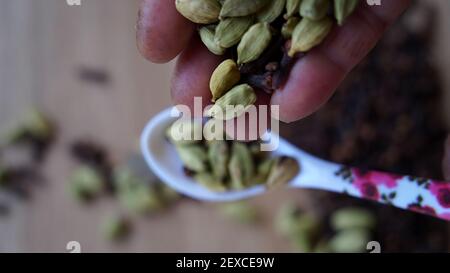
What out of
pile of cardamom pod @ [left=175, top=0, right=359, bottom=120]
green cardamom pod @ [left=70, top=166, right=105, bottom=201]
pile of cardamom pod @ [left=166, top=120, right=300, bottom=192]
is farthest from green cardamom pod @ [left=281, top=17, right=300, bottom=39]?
green cardamom pod @ [left=70, top=166, right=105, bottom=201]

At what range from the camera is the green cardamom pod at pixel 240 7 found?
0.54 m

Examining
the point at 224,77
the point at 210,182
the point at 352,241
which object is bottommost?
the point at 352,241

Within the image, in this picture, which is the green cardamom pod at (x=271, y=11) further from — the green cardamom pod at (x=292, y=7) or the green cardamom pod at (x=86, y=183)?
the green cardamom pod at (x=86, y=183)

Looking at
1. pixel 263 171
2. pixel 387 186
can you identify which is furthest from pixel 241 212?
pixel 387 186

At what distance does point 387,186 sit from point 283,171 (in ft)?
0.41

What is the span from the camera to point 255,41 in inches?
21.3

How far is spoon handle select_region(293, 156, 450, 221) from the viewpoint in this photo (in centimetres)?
60

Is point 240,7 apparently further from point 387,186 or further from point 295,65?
point 387,186

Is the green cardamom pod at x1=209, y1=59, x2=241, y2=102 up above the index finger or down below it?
below

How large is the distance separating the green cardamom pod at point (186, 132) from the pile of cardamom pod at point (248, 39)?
13 centimetres

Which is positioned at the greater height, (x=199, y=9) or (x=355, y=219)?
(x=199, y=9)

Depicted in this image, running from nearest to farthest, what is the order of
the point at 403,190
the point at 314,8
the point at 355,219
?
the point at 314,8, the point at 403,190, the point at 355,219

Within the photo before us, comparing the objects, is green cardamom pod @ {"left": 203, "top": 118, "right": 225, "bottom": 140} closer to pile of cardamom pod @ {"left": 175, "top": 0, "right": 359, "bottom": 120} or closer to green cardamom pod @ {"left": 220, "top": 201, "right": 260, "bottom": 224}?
pile of cardamom pod @ {"left": 175, "top": 0, "right": 359, "bottom": 120}

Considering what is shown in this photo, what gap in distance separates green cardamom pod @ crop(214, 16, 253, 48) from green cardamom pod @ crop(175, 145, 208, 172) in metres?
0.19
